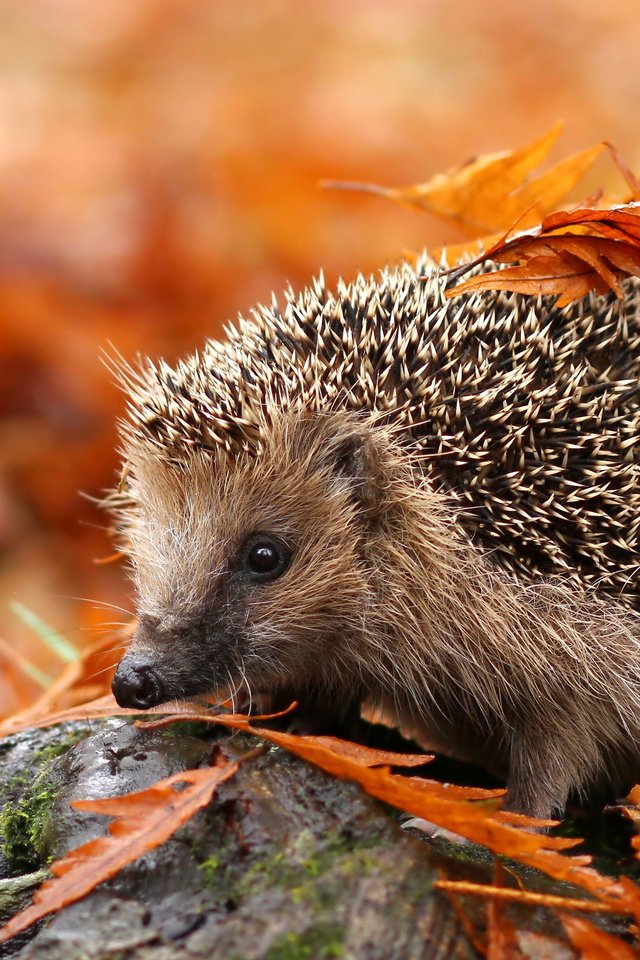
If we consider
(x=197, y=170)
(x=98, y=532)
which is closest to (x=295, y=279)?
(x=197, y=170)

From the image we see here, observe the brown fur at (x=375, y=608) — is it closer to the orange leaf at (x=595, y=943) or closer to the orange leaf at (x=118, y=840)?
the orange leaf at (x=118, y=840)

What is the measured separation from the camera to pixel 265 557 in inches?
141

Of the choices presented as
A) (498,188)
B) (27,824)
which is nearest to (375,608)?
(27,824)

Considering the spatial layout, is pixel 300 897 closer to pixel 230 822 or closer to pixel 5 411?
pixel 230 822

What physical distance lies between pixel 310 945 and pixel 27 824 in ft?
3.79

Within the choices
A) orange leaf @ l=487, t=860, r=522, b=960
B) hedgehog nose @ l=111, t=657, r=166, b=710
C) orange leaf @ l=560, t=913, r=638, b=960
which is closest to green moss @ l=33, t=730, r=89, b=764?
hedgehog nose @ l=111, t=657, r=166, b=710

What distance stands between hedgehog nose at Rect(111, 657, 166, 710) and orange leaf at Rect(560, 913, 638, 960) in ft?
4.57

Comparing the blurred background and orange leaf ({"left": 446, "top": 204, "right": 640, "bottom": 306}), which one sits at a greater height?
the blurred background

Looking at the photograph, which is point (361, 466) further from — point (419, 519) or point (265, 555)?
point (265, 555)

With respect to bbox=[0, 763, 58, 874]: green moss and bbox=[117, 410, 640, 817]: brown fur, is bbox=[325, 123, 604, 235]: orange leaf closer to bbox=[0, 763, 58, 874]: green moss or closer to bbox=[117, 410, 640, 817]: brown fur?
bbox=[117, 410, 640, 817]: brown fur

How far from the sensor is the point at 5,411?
327 inches

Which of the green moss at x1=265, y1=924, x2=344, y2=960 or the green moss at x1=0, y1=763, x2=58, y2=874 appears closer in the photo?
the green moss at x1=265, y1=924, x2=344, y2=960

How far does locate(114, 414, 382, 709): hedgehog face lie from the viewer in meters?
3.46

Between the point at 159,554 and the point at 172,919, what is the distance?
1.40 m
